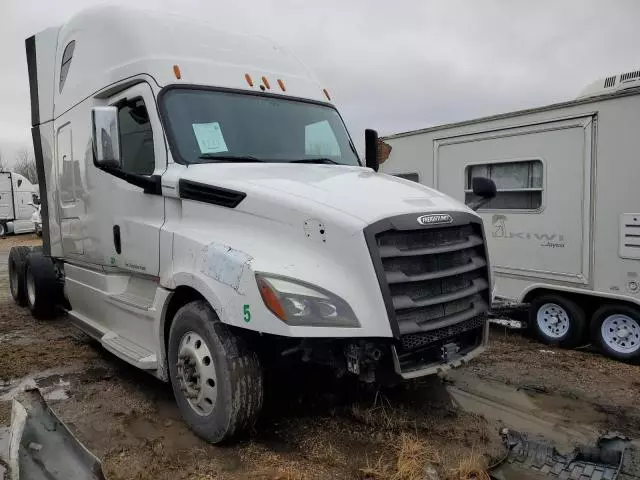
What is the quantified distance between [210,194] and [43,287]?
199 inches

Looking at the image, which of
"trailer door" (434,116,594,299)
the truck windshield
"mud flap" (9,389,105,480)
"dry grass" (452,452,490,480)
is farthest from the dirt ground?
the truck windshield

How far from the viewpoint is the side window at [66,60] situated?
5.88m

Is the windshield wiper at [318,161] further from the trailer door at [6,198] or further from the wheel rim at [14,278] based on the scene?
the trailer door at [6,198]

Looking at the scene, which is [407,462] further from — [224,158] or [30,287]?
[30,287]

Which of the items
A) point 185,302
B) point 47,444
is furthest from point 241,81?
point 47,444

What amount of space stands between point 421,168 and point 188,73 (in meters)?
4.73

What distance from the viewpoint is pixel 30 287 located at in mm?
8070

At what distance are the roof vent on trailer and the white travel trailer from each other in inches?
0.6

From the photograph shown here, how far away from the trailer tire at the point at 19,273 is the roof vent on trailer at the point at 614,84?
8544 mm

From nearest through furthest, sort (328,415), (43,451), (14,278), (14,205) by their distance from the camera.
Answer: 1. (43,451)
2. (328,415)
3. (14,278)
4. (14,205)

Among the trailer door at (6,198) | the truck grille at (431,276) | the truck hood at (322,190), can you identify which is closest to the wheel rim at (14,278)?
the truck hood at (322,190)

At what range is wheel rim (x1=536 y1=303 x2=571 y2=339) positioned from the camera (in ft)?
21.9

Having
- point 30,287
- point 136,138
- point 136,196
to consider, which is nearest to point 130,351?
point 136,196

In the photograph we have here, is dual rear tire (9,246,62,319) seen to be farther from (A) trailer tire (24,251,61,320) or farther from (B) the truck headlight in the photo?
(B) the truck headlight
